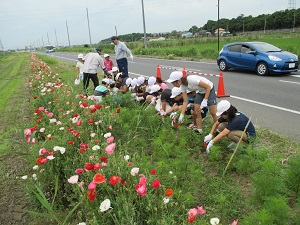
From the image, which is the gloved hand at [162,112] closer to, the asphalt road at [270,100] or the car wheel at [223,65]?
the asphalt road at [270,100]

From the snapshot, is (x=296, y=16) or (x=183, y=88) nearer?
(x=183, y=88)

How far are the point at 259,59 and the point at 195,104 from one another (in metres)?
7.40

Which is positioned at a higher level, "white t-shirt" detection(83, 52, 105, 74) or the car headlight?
"white t-shirt" detection(83, 52, 105, 74)

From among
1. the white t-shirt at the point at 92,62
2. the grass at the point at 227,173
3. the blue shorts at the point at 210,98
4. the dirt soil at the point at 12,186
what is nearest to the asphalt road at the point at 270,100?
the grass at the point at 227,173

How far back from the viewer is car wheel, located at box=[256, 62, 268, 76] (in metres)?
10.5

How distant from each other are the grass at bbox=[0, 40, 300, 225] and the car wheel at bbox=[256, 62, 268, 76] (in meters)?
6.77

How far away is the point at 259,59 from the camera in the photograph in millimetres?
10773

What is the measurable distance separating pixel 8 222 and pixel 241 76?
1010cm

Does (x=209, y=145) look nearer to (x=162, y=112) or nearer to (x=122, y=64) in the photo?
(x=162, y=112)

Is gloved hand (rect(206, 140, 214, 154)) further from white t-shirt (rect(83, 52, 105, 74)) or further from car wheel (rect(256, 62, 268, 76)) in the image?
car wheel (rect(256, 62, 268, 76))

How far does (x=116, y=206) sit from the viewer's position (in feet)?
6.52

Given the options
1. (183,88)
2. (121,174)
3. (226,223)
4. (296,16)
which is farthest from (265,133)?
(296,16)

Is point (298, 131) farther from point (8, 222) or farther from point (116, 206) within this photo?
point (8, 222)

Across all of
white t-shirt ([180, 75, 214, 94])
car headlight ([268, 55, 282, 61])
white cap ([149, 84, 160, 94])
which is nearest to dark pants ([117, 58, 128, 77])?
white cap ([149, 84, 160, 94])
